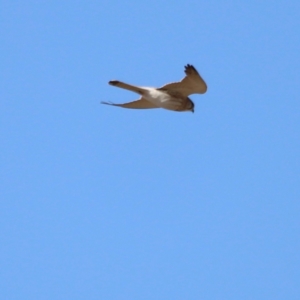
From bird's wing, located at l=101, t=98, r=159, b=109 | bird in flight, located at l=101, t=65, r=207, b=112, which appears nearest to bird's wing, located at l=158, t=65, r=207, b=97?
bird in flight, located at l=101, t=65, r=207, b=112

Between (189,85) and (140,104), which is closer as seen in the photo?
(189,85)

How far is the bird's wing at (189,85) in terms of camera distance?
18422 millimetres

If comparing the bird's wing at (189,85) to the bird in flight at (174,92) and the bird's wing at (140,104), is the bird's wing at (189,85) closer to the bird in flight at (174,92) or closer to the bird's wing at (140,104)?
the bird in flight at (174,92)

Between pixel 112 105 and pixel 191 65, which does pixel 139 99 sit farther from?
pixel 191 65

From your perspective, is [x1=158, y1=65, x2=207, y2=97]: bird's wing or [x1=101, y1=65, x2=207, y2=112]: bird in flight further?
[x1=101, y1=65, x2=207, y2=112]: bird in flight

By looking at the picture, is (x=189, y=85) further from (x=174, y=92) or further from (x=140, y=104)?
(x=140, y=104)

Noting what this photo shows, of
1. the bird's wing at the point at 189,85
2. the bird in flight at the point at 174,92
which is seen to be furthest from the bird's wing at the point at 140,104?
the bird's wing at the point at 189,85

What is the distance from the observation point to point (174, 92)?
1931cm

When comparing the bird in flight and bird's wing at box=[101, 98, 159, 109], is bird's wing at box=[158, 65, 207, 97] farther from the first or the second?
bird's wing at box=[101, 98, 159, 109]

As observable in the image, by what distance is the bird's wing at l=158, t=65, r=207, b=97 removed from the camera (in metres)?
18.4

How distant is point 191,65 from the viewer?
18.4 meters

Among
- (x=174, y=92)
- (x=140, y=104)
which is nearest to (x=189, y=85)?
(x=174, y=92)

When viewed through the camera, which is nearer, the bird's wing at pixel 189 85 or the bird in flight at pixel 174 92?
the bird's wing at pixel 189 85

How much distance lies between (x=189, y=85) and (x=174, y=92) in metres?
0.46
